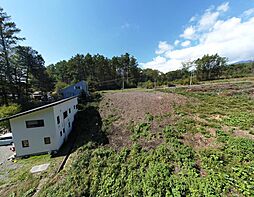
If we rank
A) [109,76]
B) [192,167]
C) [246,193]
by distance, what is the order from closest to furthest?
1. [246,193]
2. [192,167]
3. [109,76]

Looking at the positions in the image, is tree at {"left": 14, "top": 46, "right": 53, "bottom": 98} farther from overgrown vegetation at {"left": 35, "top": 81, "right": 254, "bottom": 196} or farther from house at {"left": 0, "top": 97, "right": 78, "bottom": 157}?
overgrown vegetation at {"left": 35, "top": 81, "right": 254, "bottom": 196}

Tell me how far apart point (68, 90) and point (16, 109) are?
1360 centimetres

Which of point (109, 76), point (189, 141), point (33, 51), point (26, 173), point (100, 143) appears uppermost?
point (33, 51)

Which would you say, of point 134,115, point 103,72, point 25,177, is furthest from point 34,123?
point 103,72

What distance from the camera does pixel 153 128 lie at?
11.3 m

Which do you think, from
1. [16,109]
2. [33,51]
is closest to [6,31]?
[33,51]

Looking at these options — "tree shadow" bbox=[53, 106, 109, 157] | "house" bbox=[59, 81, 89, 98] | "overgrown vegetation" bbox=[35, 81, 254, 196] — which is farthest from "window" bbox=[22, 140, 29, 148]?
"house" bbox=[59, 81, 89, 98]

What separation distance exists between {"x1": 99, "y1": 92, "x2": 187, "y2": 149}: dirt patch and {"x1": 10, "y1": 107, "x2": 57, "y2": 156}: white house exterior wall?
497 centimetres

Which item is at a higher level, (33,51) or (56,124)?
(33,51)

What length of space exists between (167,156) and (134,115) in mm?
6851

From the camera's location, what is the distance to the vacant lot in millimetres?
6004

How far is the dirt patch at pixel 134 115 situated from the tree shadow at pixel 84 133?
2.70 feet

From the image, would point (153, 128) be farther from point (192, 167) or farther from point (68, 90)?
point (68, 90)

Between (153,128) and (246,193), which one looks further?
(153,128)
